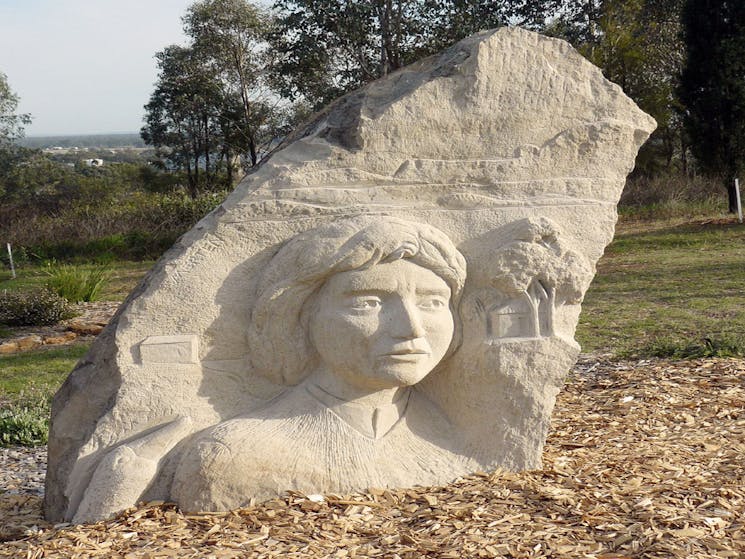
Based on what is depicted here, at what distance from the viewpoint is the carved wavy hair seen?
3588 millimetres

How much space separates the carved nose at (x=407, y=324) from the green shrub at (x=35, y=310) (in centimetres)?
734

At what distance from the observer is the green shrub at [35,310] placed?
32.1ft

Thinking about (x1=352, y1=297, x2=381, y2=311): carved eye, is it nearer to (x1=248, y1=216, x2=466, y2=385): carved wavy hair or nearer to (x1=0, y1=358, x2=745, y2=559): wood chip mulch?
(x1=248, y1=216, x2=466, y2=385): carved wavy hair

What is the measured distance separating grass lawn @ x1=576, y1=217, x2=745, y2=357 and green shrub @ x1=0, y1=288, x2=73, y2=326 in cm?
607

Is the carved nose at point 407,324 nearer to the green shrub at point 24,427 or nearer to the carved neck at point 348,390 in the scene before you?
the carved neck at point 348,390

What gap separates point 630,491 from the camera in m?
3.69

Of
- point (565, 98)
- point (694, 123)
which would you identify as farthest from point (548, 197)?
point (694, 123)

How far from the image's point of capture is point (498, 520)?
11.1ft

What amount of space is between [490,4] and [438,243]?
15.9m

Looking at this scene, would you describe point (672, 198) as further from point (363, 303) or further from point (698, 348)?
point (363, 303)

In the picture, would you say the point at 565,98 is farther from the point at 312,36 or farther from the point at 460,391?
the point at 312,36

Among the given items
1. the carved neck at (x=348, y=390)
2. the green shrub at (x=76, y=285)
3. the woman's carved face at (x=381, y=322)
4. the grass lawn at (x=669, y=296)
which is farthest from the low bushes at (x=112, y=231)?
the woman's carved face at (x=381, y=322)

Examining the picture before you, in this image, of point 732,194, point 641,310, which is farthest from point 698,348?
point 732,194

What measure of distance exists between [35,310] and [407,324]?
7506 mm
